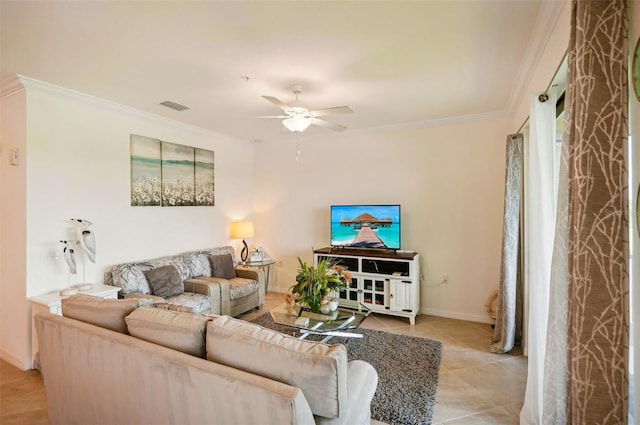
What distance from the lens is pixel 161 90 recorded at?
3.21 meters

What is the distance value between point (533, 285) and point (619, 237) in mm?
1168

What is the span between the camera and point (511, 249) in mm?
3293

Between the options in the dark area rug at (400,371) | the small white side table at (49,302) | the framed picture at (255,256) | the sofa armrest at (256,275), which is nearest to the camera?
the dark area rug at (400,371)

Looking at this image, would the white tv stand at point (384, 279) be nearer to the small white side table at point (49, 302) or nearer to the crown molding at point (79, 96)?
the small white side table at point (49, 302)

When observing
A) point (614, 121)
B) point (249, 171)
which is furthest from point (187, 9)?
point (249, 171)

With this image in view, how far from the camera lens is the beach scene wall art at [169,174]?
396 cm

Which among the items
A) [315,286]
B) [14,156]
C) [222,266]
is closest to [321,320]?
[315,286]

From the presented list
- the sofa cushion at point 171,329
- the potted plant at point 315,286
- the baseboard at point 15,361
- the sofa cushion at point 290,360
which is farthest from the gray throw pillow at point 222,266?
the sofa cushion at point 290,360

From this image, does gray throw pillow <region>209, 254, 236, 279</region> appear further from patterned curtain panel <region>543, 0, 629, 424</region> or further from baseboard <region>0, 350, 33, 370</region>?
patterned curtain panel <region>543, 0, 629, 424</region>

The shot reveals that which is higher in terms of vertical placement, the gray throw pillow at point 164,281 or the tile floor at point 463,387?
the gray throw pillow at point 164,281

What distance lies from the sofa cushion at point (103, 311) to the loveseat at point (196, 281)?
921mm

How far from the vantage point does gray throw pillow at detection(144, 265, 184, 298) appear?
362 centimetres

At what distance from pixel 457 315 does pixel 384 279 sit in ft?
3.73

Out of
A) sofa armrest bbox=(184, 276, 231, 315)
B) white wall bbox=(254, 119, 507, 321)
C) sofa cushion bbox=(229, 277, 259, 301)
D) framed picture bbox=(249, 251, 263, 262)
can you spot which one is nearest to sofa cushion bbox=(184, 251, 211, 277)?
sofa armrest bbox=(184, 276, 231, 315)
